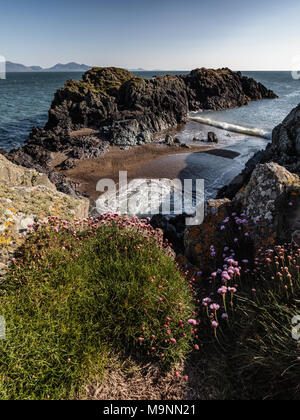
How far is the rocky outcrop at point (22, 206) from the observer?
13.6 feet

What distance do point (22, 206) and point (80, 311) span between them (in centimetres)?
254

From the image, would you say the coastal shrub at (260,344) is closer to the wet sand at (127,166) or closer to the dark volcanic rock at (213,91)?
the wet sand at (127,166)

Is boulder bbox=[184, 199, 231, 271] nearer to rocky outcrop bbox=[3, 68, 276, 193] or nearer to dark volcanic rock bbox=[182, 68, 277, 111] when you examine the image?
rocky outcrop bbox=[3, 68, 276, 193]

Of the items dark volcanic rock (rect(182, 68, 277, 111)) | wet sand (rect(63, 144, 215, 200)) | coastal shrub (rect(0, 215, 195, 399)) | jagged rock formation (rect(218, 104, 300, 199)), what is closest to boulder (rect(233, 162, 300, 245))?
coastal shrub (rect(0, 215, 195, 399))

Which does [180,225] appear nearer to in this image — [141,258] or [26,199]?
[141,258]

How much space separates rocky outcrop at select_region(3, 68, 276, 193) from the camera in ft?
64.0

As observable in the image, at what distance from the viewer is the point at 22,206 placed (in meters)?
4.71

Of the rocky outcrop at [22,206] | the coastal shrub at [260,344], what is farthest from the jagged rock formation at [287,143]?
A: the rocky outcrop at [22,206]

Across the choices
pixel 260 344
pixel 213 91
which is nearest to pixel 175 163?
pixel 260 344

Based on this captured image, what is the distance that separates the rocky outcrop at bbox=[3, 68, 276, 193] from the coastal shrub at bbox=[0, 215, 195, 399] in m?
9.16

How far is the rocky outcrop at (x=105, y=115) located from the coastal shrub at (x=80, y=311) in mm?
9161

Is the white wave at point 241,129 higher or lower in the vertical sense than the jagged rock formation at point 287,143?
higher

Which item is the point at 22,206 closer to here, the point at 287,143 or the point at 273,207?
the point at 273,207
